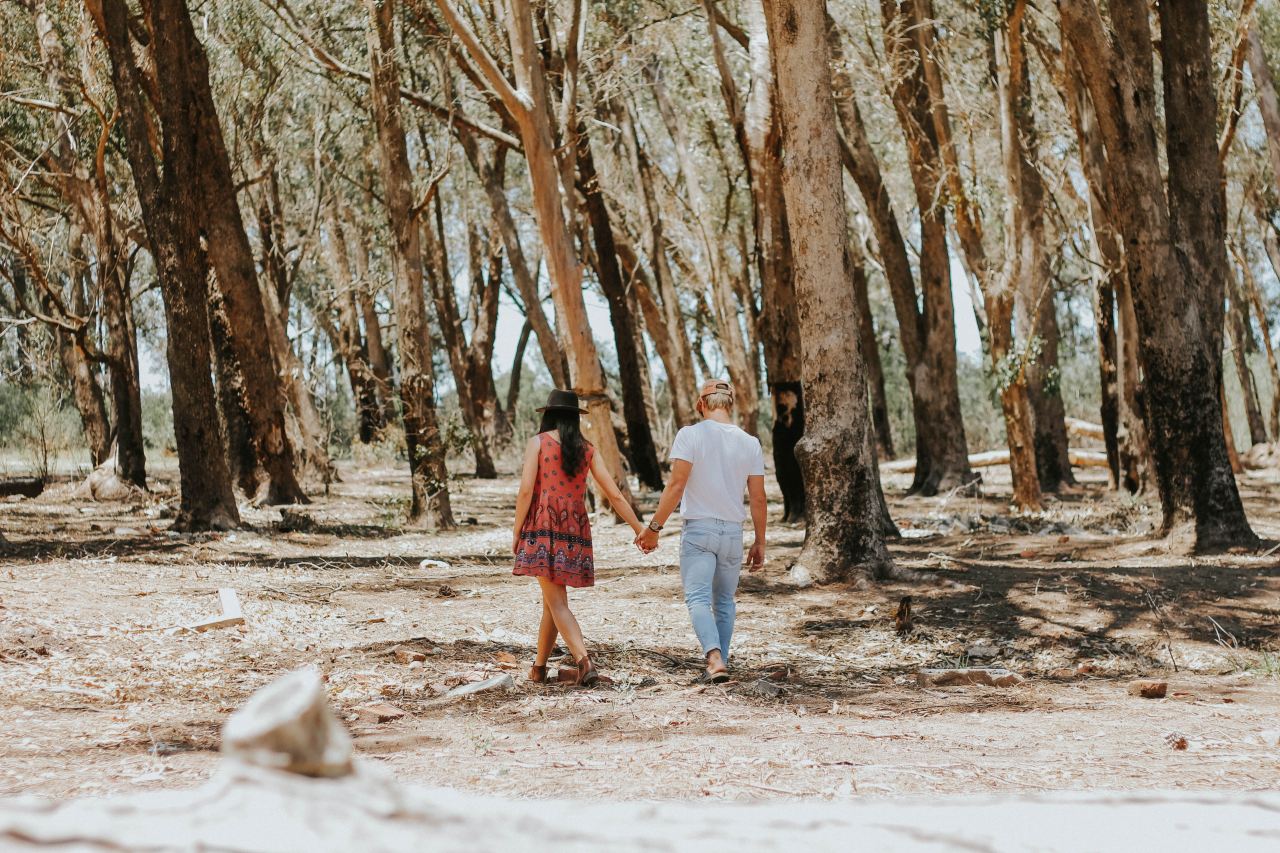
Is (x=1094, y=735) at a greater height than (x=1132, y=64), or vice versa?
(x=1132, y=64)

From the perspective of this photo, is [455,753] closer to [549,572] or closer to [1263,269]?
[549,572]

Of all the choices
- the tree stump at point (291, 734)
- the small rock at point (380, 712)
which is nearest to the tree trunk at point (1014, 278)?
the small rock at point (380, 712)

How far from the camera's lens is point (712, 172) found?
1203 inches

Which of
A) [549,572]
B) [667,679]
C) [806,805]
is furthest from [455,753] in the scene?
[806,805]

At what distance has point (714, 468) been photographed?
265 inches

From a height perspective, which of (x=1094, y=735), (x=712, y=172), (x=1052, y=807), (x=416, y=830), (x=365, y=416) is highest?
(x=712, y=172)

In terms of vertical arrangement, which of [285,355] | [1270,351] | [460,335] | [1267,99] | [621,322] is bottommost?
[1270,351]

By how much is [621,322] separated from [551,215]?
6345 mm

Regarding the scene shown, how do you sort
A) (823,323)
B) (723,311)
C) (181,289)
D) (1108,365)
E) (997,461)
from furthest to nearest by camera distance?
(997,461) → (1108,365) → (723,311) → (181,289) → (823,323)

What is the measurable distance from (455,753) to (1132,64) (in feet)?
30.3

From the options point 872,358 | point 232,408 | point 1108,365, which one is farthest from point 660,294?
point 232,408

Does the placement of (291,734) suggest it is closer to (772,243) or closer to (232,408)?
(772,243)

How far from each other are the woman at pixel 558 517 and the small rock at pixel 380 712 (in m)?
0.95

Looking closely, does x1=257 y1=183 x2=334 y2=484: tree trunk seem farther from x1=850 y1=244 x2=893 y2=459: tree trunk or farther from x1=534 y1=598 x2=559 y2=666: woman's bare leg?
x1=534 y1=598 x2=559 y2=666: woman's bare leg
